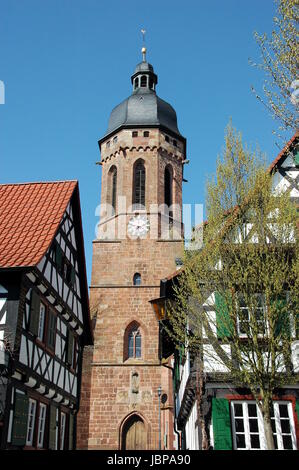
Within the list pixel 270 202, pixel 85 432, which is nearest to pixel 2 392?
pixel 270 202

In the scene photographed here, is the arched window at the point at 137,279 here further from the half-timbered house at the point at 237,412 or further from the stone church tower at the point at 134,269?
the half-timbered house at the point at 237,412

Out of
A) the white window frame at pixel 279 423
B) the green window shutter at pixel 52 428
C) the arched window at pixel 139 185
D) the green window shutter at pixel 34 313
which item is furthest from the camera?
the arched window at pixel 139 185

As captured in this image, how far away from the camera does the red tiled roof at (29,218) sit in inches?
482

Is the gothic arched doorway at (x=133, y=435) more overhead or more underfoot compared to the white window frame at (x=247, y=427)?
more overhead

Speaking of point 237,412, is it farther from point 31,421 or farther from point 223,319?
point 31,421

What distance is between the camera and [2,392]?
10.5m

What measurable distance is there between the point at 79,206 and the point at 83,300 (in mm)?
3067

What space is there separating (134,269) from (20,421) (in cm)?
1567

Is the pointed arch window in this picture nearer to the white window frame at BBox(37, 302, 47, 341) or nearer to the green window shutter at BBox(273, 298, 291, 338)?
the white window frame at BBox(37, 302, 47, 341)

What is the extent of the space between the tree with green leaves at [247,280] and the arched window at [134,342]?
1415cm

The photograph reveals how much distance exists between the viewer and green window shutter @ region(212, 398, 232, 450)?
1009 cm

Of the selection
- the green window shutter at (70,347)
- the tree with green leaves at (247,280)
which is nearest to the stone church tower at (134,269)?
the green window shutter at (70,347)

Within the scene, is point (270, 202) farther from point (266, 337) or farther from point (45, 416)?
point (45, 416)

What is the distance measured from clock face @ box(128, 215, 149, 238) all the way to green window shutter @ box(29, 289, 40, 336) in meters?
15.2
